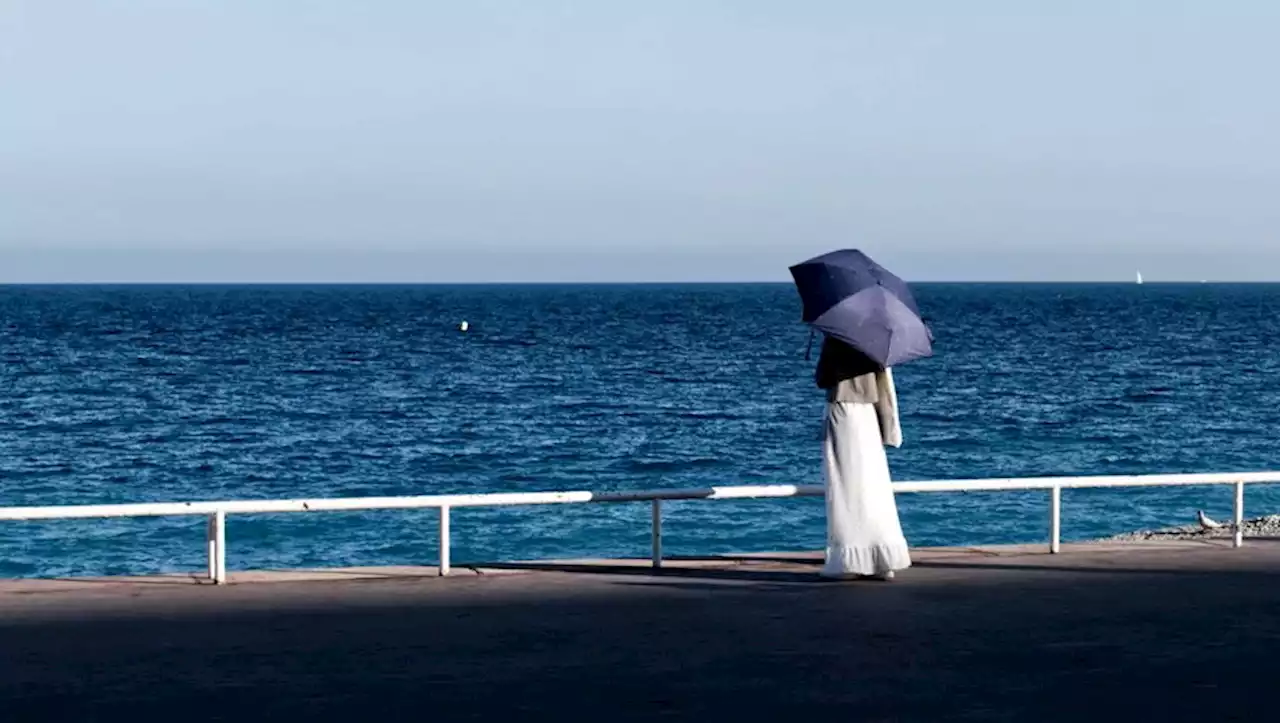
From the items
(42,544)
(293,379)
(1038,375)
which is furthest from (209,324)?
(42,544)

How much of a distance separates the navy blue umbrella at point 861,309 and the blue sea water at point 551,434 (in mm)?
16313

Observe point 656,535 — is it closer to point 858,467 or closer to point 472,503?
point 472,503

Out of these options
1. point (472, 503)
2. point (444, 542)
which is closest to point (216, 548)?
point (444, 542)

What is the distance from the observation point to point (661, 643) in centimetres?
1080

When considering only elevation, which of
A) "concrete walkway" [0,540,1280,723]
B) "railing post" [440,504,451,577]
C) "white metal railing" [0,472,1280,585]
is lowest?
"concrete walkway" [0,540,1280,723]

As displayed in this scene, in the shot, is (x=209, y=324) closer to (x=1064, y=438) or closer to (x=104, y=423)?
(x=104, y=423)

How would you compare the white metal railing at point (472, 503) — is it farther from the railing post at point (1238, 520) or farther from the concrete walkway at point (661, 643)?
the concrete walkway at point (661, 643)

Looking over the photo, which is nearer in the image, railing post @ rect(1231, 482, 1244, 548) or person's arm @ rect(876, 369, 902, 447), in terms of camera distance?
person's arm @ rect(876, 369, 902, 447)

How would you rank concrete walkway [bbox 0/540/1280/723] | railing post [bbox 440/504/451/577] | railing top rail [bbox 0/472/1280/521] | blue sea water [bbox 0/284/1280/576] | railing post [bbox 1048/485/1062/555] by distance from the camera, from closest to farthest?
1. concrete walkway [bbox 0/540/1280/723]
2. railing top rail [bbox 0/472/1280/521]
3. railing post [bbox 440/504/451/577]
4. railing post [bbox 1048/485/1062/555]
5. blue sea water [bbox 0/284/1280/576]

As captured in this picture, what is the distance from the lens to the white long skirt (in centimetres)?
1291

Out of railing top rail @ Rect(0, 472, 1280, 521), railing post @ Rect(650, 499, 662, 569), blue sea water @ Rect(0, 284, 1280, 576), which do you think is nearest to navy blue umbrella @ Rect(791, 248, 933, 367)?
railing top rail @ Rect(0, 472, 1280, 521)

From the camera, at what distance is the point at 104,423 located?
54.1 meters

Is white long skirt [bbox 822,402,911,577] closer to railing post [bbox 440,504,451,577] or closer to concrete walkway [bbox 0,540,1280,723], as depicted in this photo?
concrete walkway [bbox 0,540,1280,723]

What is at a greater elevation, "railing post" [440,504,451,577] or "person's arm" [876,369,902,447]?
"person's arm" [876,369,902,447]
